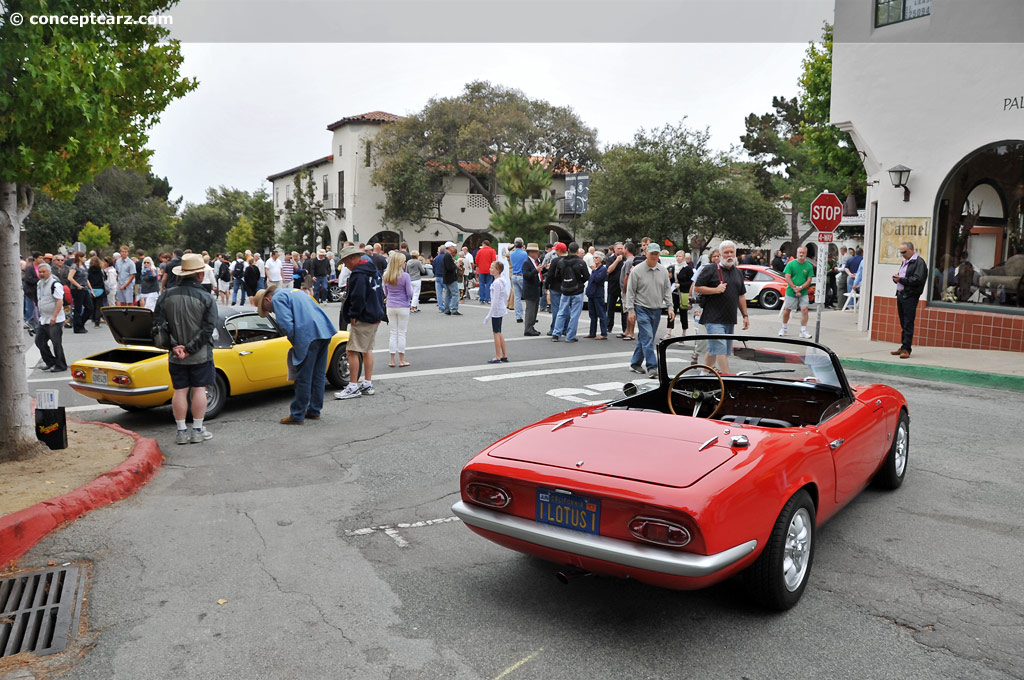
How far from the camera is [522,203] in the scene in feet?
140

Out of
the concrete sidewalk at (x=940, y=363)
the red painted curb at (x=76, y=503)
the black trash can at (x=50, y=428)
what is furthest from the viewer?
the concrete sidewalk at (x=940, y=363)

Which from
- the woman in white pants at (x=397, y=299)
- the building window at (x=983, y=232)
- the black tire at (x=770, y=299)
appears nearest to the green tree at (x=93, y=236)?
the black tire at (x=770, y=299)

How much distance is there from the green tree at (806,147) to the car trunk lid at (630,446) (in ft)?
64.2

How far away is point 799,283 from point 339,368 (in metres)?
9.55

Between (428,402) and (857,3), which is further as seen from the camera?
(857,3)

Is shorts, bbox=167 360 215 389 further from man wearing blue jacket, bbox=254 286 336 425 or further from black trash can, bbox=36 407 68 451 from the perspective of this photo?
black trash can, bbox=36 407 68 451

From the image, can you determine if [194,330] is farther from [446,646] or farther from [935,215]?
[935,215]

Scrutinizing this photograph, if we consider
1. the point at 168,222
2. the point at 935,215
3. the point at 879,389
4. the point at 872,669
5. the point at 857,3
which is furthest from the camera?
the point at 168,222

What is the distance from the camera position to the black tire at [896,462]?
5586 mm

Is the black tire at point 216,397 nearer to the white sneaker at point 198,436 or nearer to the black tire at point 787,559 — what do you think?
the white sneaker at point 198,436

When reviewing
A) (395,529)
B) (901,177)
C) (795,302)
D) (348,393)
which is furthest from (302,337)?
(901,177)

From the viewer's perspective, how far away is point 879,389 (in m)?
5.64

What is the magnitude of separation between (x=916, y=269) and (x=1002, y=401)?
331cm

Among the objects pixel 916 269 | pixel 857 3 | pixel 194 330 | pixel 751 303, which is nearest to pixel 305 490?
pixel 194 330
